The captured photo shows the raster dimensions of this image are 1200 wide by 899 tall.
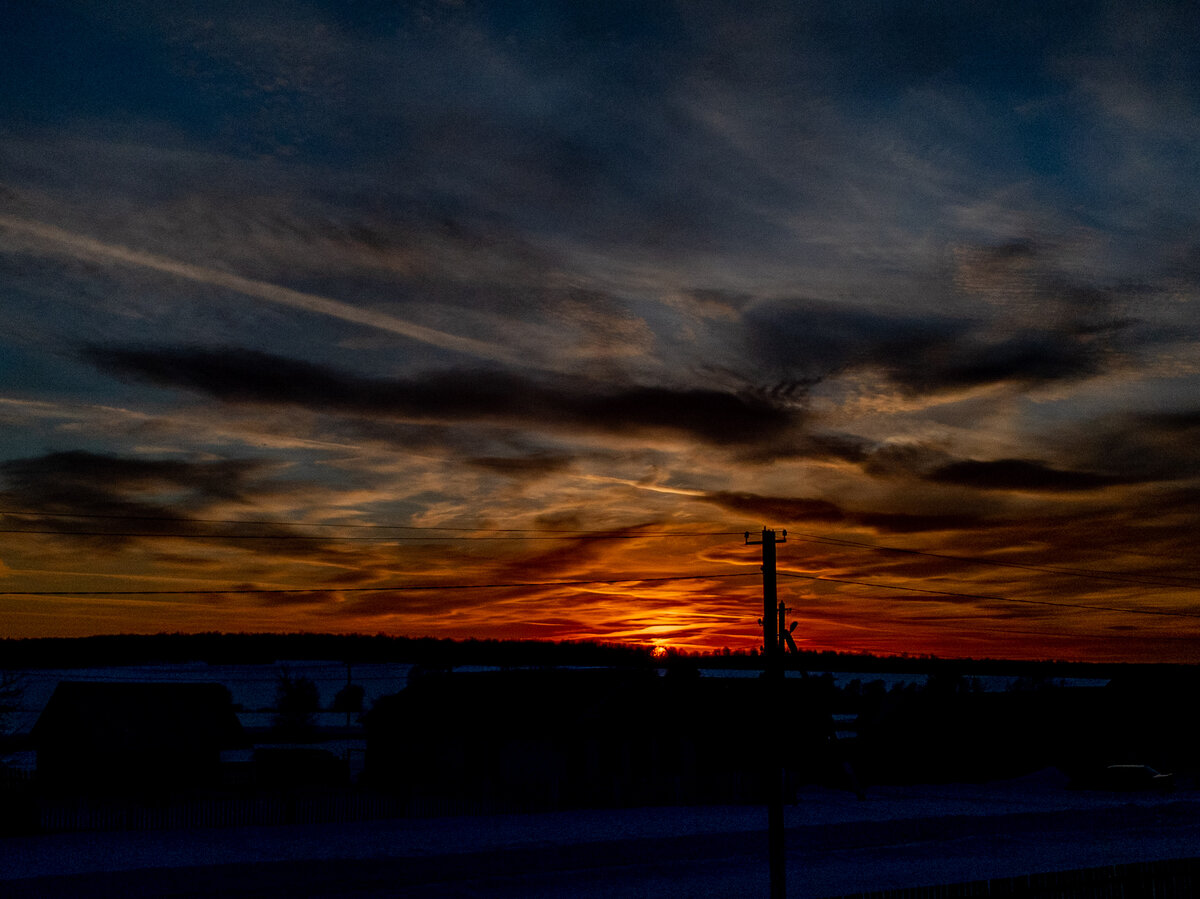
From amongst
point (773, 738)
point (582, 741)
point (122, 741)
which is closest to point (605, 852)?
point (773, 738)

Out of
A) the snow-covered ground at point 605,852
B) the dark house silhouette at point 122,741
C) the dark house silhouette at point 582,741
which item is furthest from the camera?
the dark house silhouette at point 122,741

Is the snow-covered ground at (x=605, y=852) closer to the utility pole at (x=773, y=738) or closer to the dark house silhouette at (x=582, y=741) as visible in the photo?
the dark house silhouette at (x=582, y=741)

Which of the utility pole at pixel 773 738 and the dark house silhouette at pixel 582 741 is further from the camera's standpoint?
the dark house silhouette at pixel 582 741

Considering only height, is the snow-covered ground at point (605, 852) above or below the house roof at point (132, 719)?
below

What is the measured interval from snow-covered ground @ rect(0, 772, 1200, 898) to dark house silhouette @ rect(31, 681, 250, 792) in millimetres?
17659

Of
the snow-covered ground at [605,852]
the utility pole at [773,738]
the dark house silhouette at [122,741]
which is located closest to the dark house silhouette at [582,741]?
the snow-covered ground at [605,852]

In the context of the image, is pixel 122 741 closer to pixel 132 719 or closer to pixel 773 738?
pixel 132 719

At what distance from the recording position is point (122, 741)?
60406 millimetres

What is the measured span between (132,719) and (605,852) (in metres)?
36.3

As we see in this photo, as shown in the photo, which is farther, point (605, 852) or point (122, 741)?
point (122, 741)

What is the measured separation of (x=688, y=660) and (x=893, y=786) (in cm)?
1859

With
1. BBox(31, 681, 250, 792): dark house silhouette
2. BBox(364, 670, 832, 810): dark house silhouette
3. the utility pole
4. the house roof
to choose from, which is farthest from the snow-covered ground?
the house roof

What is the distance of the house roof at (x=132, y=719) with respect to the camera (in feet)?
198

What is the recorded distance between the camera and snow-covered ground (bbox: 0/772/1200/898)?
3064cm
